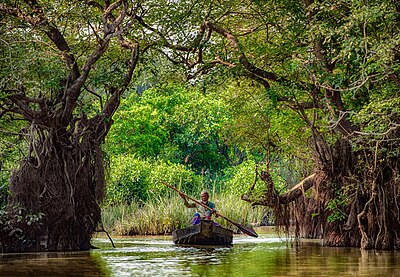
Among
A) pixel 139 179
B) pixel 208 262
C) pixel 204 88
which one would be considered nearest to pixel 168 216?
pixel 139 179

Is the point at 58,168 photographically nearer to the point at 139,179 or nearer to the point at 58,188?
the point at 58,188

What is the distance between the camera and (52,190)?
57.4 feet

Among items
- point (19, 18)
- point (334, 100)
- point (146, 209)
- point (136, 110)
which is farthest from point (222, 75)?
point (136, 110)

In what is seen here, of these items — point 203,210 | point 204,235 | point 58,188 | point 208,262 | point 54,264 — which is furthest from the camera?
point 203,210

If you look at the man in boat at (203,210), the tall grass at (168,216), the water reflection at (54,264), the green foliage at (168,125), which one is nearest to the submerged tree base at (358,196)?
the man in boat at (203,210)

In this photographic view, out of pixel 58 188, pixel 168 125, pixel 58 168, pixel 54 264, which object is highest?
pixel 168 125

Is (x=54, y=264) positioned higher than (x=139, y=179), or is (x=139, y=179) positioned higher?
(x=139, y=179)

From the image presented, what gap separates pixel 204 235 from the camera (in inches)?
808

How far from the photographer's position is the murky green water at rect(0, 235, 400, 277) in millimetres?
12422

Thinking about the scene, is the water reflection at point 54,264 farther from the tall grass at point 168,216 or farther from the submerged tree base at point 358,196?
the tall grass at point 168,216

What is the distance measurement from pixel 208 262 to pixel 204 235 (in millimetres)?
5801

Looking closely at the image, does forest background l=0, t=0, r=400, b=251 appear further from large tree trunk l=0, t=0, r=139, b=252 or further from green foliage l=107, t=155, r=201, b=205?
green foliage l=107, t=155, r=201, b=205

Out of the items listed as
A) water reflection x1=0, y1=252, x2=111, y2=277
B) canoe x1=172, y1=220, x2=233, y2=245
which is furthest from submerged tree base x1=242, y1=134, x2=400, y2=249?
water reflection x1=0, y1=252, x2=111, y2=277

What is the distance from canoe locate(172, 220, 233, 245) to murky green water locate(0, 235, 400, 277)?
3.62ft
